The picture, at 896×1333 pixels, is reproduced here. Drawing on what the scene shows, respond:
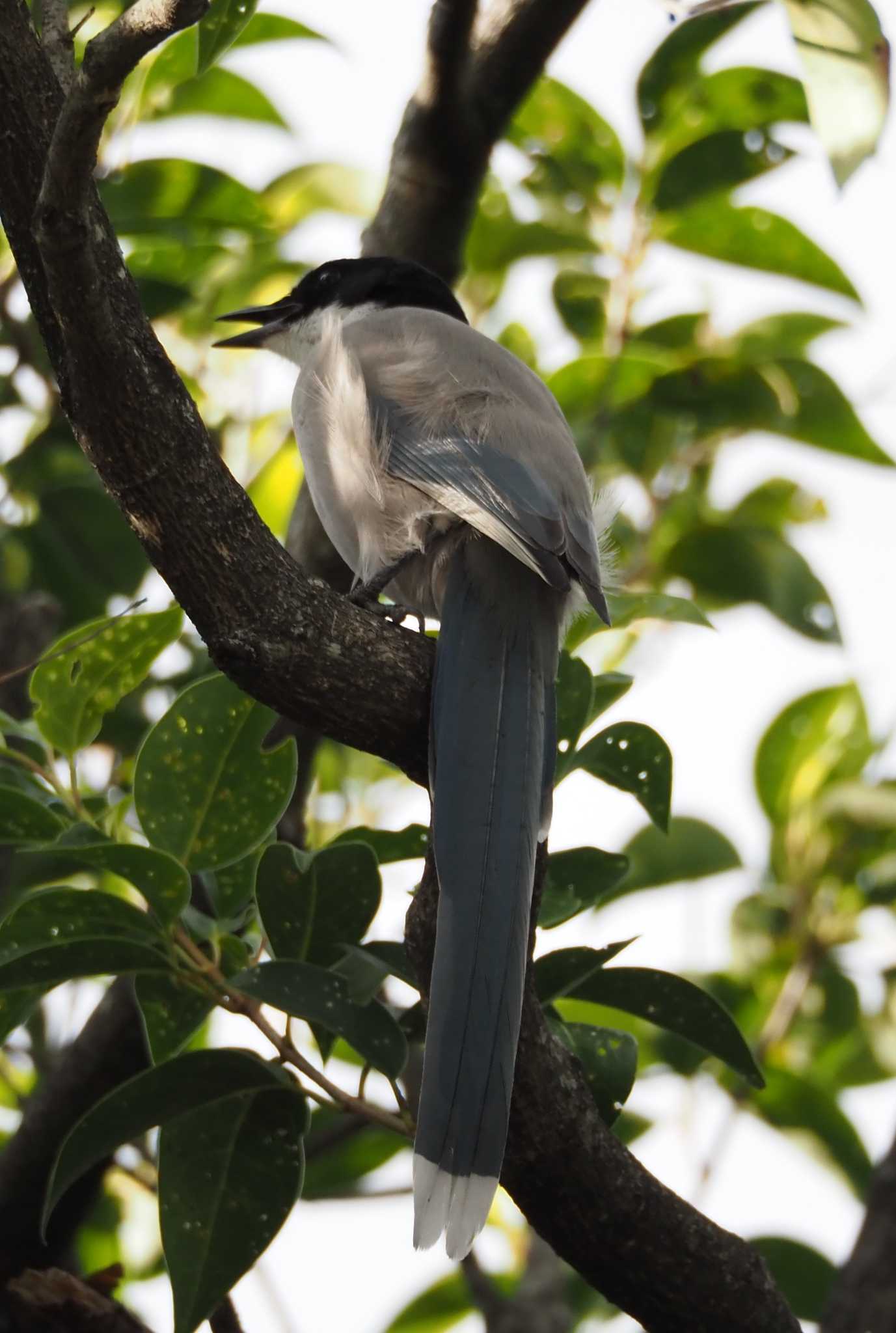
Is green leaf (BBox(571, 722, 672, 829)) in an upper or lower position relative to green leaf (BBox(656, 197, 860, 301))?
lower

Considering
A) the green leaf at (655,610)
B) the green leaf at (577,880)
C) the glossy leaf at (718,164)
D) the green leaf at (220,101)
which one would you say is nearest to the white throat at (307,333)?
the green leaf at (220,101)

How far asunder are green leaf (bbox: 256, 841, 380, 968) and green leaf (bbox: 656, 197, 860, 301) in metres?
2.13

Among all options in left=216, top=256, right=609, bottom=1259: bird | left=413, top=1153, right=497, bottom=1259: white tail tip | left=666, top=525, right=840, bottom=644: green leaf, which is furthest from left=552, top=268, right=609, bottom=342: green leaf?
left=413, top=1153, right=497, bottom=1259: white tail tip

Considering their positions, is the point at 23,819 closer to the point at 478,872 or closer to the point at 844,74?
the point at 478,872

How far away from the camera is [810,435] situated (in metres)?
3.99

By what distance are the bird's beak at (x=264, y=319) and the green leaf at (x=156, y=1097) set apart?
2.17 meters

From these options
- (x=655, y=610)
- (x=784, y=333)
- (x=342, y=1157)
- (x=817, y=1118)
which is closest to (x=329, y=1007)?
(x=655, y=610)

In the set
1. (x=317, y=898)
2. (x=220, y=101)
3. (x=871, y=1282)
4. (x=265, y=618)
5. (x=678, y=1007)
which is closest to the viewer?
(x=265, y=618)

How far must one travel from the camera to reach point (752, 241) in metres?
3.86

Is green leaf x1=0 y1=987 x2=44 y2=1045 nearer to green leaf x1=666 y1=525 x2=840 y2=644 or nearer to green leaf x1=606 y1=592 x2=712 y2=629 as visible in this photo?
green leaf x1=606 y1=592 x2=712 y2=629

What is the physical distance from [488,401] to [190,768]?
1.13 m

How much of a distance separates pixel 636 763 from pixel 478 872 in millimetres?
416

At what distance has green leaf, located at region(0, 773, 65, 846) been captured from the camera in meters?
2.30

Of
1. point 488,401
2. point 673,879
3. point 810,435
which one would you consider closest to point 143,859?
point 488,401
